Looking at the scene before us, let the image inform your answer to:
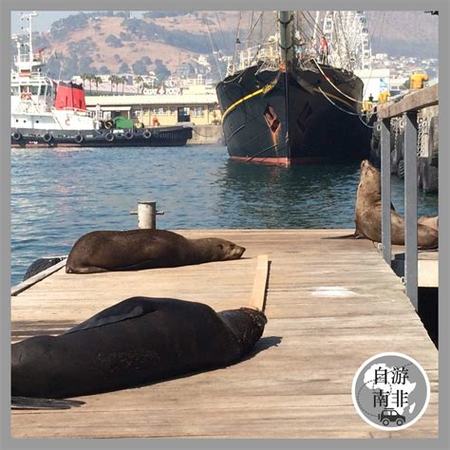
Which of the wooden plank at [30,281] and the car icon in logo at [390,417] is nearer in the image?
the car icon in logo at [390,417]

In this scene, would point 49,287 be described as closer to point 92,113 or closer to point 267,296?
point 267,296

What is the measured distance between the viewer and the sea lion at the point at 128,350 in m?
4.82

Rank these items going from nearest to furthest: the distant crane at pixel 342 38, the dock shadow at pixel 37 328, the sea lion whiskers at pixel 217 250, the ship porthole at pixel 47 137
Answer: the dock shadow at pixel 37 328 → the sea lion whiskers at pixel 217 250 → the distant crane at pixel 342 38 → the ship porthole at pixel 47 137

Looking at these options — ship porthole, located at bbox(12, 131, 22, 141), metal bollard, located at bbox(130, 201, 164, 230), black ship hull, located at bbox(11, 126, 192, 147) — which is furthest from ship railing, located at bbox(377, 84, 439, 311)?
ship porthole, located at bbox(12, 131, 22, 141)

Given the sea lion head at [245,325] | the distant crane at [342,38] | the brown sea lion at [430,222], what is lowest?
the sea lion head at [245,325]

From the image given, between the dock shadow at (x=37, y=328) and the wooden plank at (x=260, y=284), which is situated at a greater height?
the wooden plank at (x=260, y=284)

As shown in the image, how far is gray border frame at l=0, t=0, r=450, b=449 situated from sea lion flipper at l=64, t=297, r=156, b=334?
1172 millimetres

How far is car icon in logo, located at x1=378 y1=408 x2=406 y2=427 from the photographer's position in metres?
4.15

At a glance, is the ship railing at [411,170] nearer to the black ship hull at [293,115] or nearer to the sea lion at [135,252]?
the sea lion at [135,252]

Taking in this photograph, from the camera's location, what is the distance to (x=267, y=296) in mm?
7641

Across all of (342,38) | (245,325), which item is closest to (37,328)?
(245,325)

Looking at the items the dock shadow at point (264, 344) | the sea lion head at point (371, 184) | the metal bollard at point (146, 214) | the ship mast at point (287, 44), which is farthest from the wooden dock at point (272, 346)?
the ship mast at point (287, 44)

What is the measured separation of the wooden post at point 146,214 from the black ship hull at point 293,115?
1334 inches

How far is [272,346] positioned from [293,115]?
132 feet
